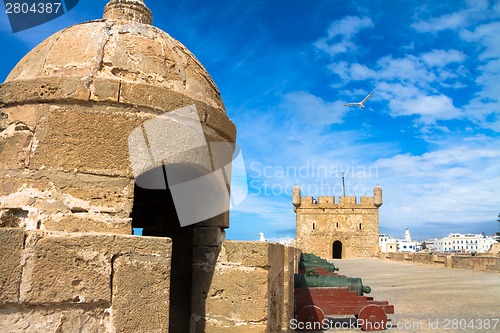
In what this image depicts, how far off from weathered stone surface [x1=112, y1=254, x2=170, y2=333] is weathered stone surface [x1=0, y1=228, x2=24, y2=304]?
0.40m

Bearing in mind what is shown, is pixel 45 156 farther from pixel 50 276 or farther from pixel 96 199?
pixel 50 276

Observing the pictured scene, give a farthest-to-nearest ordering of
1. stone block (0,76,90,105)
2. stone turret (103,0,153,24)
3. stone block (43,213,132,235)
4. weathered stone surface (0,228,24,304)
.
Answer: stone turret (103,0,153,24) < stone block (0,76,90,105) < stone block (43,213,132,235) < weathered stone surface (0,228,24,304)

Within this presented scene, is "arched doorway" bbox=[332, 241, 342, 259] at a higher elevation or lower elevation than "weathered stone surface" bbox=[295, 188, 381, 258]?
lower

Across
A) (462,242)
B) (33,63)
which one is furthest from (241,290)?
(462,242)

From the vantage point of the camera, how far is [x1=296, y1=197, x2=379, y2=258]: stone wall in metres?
32.8

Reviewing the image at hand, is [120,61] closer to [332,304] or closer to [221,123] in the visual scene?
[221,123]

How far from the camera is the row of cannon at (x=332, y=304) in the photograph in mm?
6668

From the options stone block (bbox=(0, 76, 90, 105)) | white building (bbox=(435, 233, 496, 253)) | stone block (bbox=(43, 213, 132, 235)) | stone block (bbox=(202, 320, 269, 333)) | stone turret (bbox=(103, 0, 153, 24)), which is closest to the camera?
stone block (bbox=(43, 213, 132, 235))

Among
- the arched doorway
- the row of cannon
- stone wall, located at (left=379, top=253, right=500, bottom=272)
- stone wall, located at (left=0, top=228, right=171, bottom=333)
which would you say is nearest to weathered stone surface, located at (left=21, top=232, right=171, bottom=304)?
stone wall, located at (left=0, top=228, right=171, bottom=333)

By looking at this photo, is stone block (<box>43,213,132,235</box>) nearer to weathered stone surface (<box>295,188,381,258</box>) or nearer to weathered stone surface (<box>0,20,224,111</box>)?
weathered stone surface (<box>0,20,224,111</box>)

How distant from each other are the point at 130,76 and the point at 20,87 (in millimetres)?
618

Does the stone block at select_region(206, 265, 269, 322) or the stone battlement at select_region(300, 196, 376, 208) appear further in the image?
Result: the stone battlement at select_region(300, 196, 376, 208)

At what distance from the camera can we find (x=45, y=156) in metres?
2.29

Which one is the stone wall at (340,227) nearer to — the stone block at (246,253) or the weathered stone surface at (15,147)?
the stone block at (246,253)
